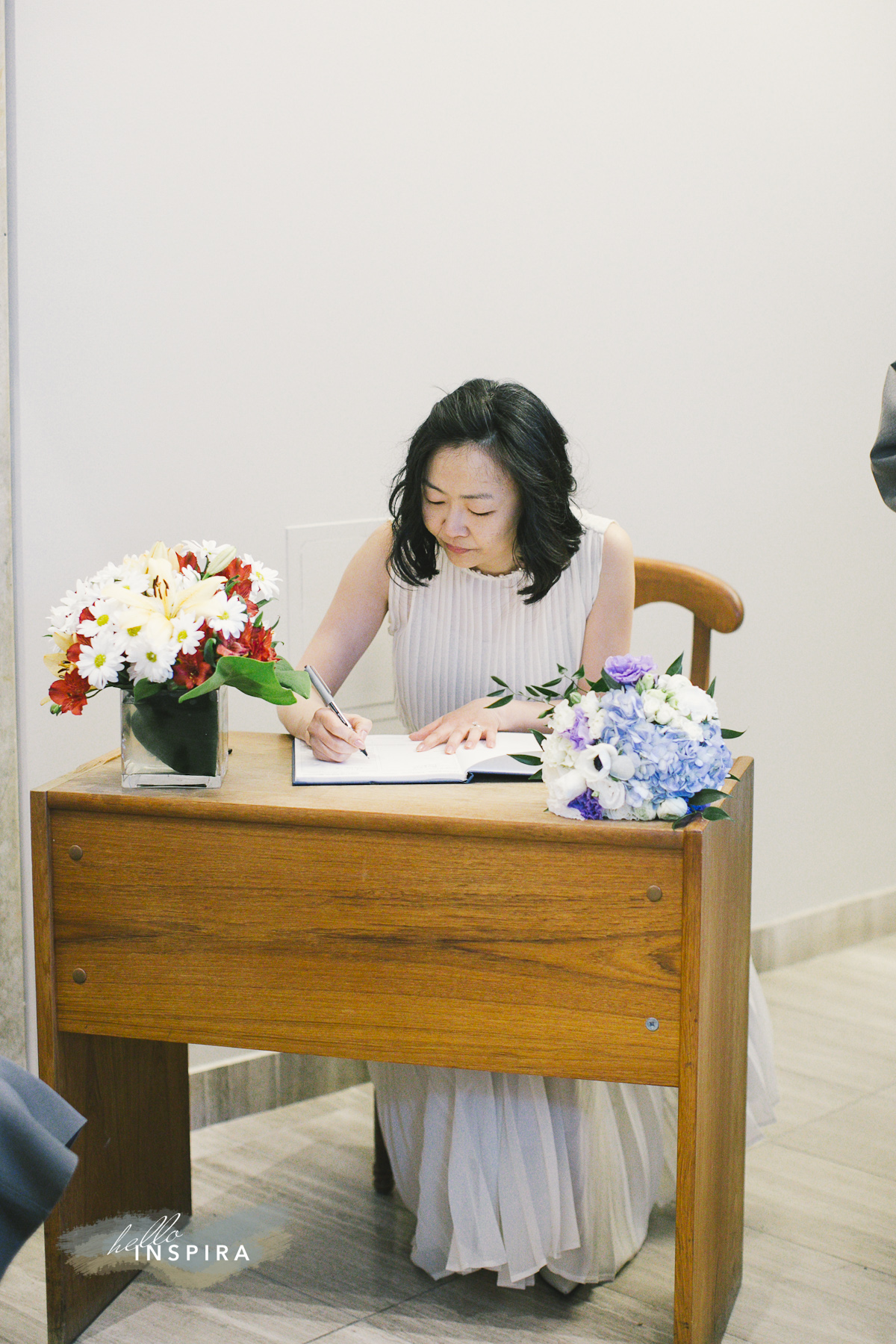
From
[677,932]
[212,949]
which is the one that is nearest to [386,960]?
[212,949]

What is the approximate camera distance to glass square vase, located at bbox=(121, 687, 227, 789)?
5.98ft

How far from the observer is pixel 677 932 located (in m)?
1.70

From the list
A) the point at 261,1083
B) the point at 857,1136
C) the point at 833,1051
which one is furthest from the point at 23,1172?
the point at 833,1051

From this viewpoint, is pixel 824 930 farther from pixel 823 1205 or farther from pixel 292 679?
pixel 292 679

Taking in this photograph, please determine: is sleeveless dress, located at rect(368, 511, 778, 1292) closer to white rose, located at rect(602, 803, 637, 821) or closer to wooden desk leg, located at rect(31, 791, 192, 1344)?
wooden desk leg, located at rect(31, 791, 192, 1344)

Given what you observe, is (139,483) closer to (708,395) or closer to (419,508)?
(419,508)

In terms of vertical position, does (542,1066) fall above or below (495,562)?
below

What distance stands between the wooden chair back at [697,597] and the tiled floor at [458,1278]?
898 millimetres

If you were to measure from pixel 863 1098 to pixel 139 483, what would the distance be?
5.98 feet

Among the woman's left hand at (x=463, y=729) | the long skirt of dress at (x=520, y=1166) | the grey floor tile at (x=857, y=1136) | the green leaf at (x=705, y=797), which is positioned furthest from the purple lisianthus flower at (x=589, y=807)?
the grey floor tile at (x=857, y=1136)

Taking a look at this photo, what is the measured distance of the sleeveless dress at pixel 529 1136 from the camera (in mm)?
1995

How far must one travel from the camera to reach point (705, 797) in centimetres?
168

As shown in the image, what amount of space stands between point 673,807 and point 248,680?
55cm

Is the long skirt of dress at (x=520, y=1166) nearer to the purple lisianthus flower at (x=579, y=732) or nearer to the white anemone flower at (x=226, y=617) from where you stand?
the purple lisianthus flower at (x=579, y=732)
